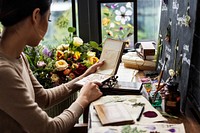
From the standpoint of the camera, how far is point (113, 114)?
1.40 m

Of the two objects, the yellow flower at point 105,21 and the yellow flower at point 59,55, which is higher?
the yellow flower at point 105,21

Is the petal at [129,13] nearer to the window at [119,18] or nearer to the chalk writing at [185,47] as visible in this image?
the window at [119,18]

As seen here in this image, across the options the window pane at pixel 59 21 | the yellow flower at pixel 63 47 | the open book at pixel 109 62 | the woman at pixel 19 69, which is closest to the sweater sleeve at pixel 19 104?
the woman at pixel 19 69

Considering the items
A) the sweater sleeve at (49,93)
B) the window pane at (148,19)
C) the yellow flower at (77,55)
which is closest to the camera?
the sweater sleeve at (49,93)

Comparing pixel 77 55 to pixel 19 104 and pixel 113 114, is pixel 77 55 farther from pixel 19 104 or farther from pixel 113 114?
pixel 19 104

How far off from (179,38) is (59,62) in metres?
0.73

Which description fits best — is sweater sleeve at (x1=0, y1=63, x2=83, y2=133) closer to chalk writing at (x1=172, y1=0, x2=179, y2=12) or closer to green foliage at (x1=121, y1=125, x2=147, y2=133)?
green foliage at (x1=121, y1=125, x2=147, y2=133)

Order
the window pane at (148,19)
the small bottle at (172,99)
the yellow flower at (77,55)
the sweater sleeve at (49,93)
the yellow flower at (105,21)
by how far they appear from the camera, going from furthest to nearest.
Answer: the yellow flower at (105,21)
the window pane at (148,19)
the yellow flower at (77,55)
the sweater sleeve at (49,93)
the small bottle at (172,99)

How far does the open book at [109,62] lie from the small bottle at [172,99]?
0.35 metres

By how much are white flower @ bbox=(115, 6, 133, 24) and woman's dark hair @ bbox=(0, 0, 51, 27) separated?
1499 millimetres

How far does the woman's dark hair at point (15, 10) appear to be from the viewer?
120 cm

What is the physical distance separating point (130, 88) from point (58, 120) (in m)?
0.47

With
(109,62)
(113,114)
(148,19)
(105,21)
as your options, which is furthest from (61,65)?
(148,19)

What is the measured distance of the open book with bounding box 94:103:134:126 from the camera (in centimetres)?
134
